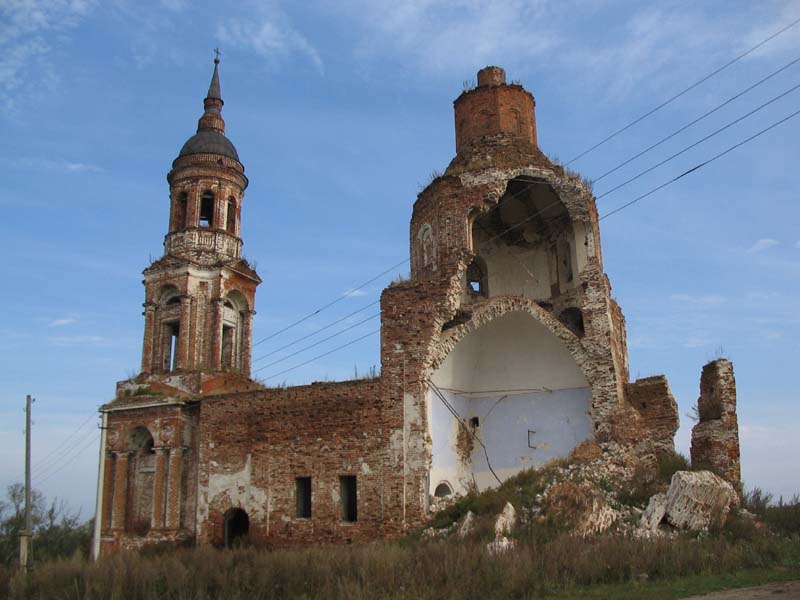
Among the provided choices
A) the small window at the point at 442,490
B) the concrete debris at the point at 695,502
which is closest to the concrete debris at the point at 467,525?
the small window at the point at 442,490

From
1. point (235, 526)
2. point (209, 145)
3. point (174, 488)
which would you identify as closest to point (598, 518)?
point (235, 526)

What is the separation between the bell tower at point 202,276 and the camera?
916 inches

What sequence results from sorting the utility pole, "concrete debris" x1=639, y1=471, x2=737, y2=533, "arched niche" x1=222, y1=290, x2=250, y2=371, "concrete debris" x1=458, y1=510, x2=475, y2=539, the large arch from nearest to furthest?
"concrete debris" x1=639, y1=471, x2=737, y2=533 < "concrete debris" x1=458, y1=510, x2=475, y2=539 < the large arch < the utility pole < "arched niche" x1=222, y1=290, x2=250, y2=371

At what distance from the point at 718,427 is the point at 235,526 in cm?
1214

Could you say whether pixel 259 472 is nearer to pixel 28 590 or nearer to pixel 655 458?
pixel 28 590

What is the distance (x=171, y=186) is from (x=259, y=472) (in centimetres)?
1157

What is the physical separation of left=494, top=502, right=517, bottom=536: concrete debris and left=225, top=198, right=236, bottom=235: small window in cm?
1458

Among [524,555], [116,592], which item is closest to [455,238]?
[524,555]

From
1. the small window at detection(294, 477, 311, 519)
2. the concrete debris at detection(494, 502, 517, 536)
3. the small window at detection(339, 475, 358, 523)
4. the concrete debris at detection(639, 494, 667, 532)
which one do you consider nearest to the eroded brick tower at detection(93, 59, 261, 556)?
the small window at detection(294, 477, 311, 519)

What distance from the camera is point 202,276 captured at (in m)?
23.8

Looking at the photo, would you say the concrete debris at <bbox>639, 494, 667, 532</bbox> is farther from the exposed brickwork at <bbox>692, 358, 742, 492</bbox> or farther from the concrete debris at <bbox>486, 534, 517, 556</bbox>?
the concrete debris at <bbox>486, 534, 517, 556</bbox>

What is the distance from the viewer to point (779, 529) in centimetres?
1428

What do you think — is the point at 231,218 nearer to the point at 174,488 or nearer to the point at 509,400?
the point at 174,488

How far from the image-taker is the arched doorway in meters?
18.7
